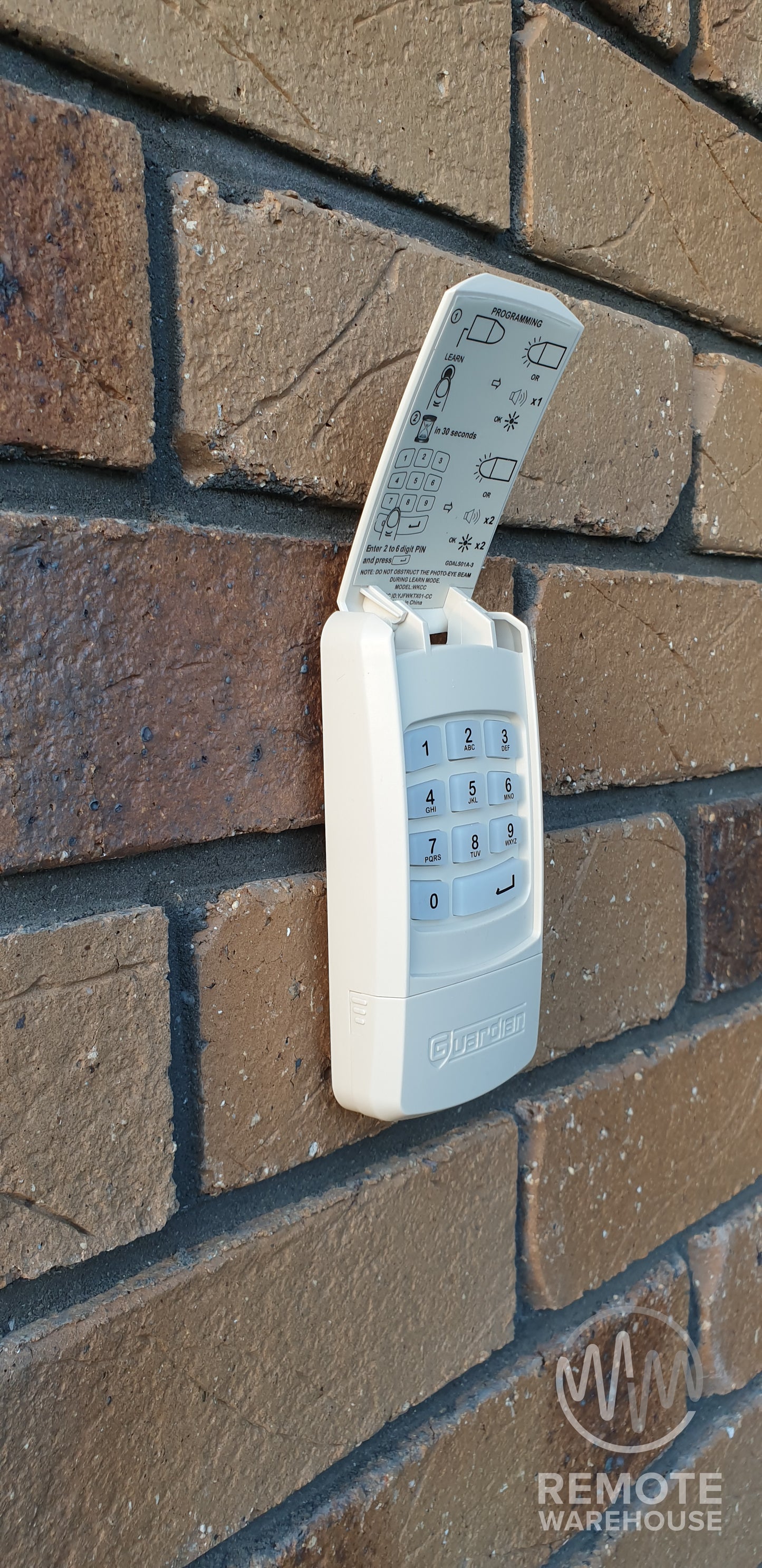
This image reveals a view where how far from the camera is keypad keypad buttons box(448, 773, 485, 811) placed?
0.40 metres

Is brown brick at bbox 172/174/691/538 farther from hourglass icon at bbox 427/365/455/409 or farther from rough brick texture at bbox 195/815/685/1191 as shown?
rough brick texture at bbox 195/815/685/1191

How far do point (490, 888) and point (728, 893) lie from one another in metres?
0.33

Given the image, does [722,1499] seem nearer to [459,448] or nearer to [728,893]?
[728,893]

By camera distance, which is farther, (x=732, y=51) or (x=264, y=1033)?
(x=732, y=51)

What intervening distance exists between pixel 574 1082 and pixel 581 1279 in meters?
0.11

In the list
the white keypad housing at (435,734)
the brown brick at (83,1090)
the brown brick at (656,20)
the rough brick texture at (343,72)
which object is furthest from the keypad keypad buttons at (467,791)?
the brown brick at (656,20)

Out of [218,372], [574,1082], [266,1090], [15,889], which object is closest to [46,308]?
[218,372]

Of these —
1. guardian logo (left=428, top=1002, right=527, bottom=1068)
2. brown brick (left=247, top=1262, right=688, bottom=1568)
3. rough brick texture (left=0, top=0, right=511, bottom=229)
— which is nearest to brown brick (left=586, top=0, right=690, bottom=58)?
rough brick texture (left=0, top=0, right=511, bottom=229)

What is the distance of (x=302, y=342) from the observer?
0.39 metres

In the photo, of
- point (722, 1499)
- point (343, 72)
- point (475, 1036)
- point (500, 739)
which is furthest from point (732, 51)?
point (722, 1499)

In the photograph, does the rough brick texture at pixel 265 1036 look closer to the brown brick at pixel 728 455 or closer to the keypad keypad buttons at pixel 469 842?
the keypad keypad buttons at pixel 469 842

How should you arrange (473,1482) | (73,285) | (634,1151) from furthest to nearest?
(634,1151)
(473,1482)
(73,285)

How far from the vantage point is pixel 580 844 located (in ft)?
1.80

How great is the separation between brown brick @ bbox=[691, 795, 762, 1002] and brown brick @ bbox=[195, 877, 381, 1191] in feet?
1.05
